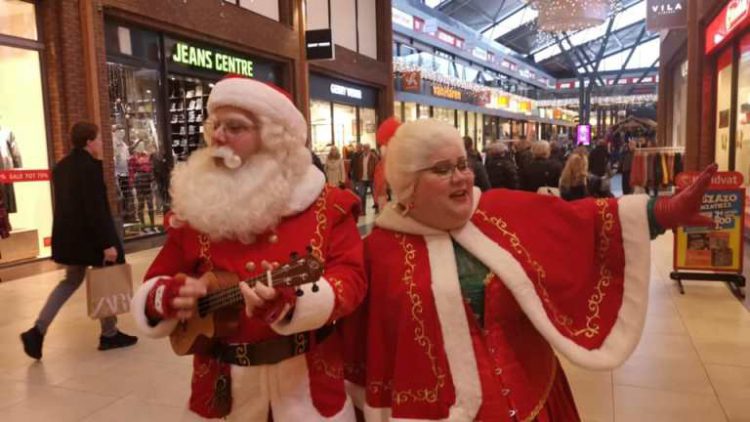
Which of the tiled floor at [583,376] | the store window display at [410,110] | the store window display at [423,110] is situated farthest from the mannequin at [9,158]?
the store window display at [423,110]

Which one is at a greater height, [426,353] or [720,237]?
[426,353]

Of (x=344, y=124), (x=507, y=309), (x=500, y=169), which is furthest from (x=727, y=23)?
(x=344, y=124)

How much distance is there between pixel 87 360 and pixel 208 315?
3.20 m

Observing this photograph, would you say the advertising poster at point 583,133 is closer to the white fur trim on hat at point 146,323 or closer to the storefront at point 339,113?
the storefront at point 339,113

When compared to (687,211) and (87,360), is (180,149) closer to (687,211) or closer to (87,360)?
(87,360)

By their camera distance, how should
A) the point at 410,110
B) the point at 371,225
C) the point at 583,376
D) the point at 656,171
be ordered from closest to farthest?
the point at 583,376
the point at 371,225
the point at 656,171
the point at 410,110

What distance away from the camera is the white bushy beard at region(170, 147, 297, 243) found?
5.48 feet

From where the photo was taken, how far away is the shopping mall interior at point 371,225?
1661 millimetres

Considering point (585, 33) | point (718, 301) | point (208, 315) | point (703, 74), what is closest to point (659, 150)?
point (703, 74)

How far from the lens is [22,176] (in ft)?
24.8

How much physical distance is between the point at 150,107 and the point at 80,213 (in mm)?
5635

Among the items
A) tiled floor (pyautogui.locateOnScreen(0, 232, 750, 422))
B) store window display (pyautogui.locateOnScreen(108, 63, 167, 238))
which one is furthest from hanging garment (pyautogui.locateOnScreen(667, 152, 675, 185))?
store window display (pyautogui.locateOnScreen(108, 63, 167, 238))

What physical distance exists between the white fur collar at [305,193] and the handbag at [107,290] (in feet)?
9.14

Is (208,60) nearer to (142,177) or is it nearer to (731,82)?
(142,177)
